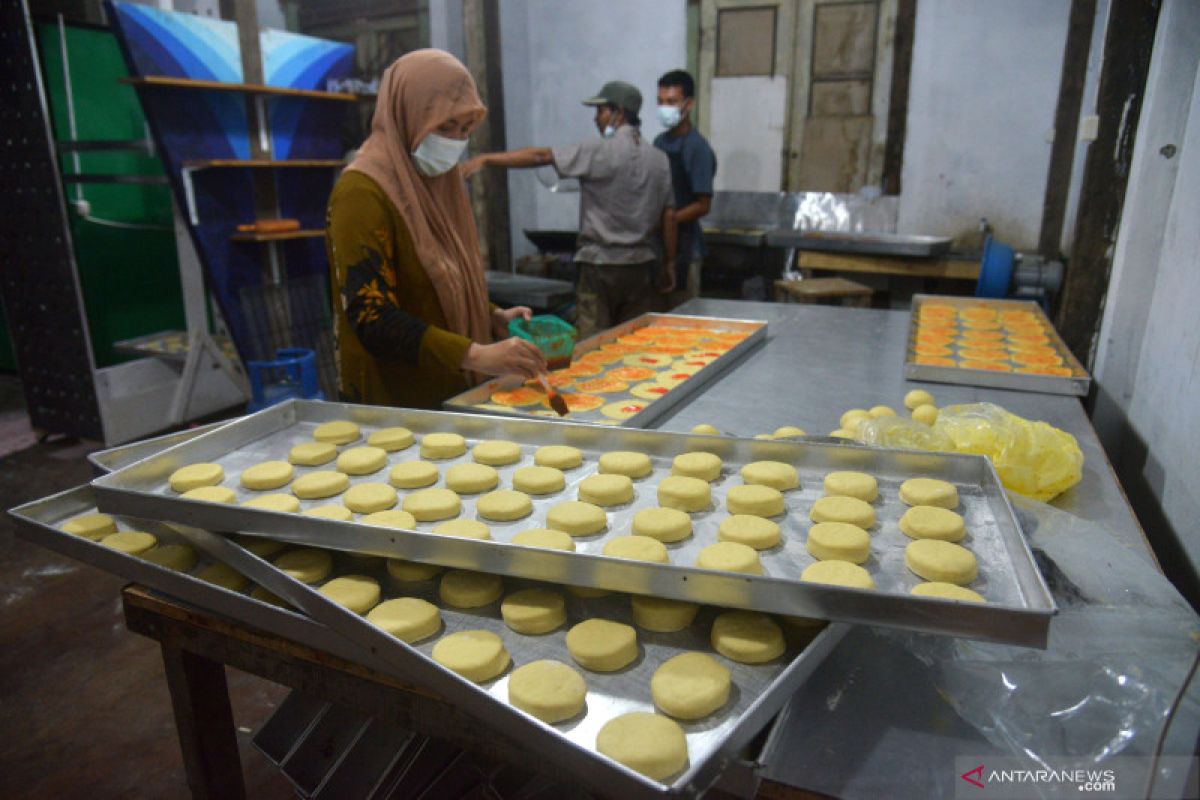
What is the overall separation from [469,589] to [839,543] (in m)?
0.61

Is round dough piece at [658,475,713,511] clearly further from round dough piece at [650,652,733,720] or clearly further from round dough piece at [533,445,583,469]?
round dough piece at [650,652,733,720]

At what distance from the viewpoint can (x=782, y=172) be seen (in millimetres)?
6699

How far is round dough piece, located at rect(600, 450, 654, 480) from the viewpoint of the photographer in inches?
62.7

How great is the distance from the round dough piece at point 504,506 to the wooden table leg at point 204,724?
668 millimetres

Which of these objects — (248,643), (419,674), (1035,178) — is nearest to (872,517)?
(419,674)

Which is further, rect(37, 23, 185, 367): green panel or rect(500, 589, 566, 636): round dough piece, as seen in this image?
rect(37, 23, 185, 367): green panel

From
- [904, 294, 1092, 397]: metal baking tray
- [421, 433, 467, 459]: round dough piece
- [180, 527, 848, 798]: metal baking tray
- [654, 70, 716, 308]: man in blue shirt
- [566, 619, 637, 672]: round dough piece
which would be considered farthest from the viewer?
[654, 70, 716, 308]: man in blue shirt

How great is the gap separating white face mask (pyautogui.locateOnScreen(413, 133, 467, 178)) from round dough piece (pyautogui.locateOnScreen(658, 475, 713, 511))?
1.37 meters

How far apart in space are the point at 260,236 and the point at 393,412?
136 inches

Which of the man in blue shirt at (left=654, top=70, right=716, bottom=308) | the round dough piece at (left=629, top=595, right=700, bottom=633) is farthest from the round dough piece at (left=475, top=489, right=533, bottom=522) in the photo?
the man in blue shirt at (left=654, top=70, right=716, bottom=308)

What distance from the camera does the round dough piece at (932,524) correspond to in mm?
1271

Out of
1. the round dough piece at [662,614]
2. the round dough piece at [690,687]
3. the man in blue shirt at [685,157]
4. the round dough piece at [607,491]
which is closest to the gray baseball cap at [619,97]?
the man in blue shirt at [685,157]

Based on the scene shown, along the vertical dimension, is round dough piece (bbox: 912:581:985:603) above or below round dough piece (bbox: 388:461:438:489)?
above

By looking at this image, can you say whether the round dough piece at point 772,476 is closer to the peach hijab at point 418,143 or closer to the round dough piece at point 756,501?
the round dough piece at point 756,501
